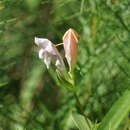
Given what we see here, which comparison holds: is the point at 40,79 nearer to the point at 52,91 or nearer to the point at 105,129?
the point at 52,91

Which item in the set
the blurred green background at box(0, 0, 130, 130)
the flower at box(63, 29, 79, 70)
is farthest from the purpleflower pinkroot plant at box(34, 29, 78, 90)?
the blurred green background at box(0, 0, 130, 130)

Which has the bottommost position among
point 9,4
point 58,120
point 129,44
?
point 58,120

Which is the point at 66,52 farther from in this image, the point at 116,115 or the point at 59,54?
the point at 116,115

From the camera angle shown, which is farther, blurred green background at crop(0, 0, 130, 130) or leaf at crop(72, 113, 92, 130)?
blurred green background at crop(0, 0, 130, 130)

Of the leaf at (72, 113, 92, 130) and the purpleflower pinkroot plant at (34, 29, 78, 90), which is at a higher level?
the purpleflower pinkroot plant at (34, 29, 78, 90)

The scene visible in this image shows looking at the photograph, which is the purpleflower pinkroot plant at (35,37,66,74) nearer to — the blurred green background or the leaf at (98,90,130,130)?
the leaf at (98,90,130,130)

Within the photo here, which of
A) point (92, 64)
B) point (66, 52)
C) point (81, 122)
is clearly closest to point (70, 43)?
point (66, 52)

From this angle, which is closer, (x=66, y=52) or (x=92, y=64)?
(x=66, y=52)

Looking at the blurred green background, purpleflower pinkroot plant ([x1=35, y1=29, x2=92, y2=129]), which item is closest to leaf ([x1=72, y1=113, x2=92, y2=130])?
purpleflower pinkroot plant ([x1=35, y1=29, x2=92, y2=129])

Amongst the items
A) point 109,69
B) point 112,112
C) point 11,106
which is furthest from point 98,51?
point 112,112
